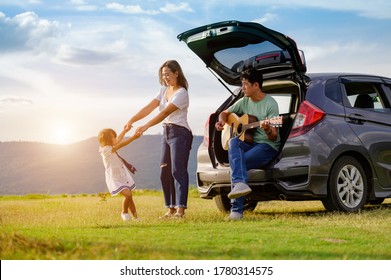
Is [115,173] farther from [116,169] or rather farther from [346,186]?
[346,186]

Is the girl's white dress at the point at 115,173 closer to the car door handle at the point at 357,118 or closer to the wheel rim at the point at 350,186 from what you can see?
the wheel rim at the point at 350,186

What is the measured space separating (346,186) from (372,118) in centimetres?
103

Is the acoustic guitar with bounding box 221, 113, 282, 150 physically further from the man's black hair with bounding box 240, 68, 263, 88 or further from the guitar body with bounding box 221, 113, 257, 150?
the man's black hair with bounding box 240, 68, 263, 88

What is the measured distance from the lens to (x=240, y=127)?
27.6 feet

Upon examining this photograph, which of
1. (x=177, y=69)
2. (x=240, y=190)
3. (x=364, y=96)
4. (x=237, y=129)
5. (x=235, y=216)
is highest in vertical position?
(x=177, y=69)

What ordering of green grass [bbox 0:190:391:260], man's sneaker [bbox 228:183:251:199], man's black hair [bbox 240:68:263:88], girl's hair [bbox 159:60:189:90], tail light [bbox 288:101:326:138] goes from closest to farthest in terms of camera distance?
green grass [bbox 0:190:391:260] < man's sneaker [bbox 228:183:251:199] < tail light [bbox 288:101:326:138] < man's black hair [bbox 240:68:263:88] < girl's hair [bbox 159:60:189:90]

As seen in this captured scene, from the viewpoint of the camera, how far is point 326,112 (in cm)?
809

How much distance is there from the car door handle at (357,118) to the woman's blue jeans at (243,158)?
1052 millimetres

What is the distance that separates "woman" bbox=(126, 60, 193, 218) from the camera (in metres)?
8.41

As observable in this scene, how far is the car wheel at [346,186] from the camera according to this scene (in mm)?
8133

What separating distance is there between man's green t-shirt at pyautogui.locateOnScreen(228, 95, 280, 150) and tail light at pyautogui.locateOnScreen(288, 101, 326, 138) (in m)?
0.30

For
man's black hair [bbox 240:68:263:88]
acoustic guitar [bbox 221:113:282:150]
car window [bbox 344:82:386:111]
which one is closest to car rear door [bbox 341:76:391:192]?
car window [bbox 344:82:386:111]

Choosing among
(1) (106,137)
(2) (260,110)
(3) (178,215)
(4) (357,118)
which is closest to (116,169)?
(1) (106,137)

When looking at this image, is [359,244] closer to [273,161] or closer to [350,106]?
[273,161]
